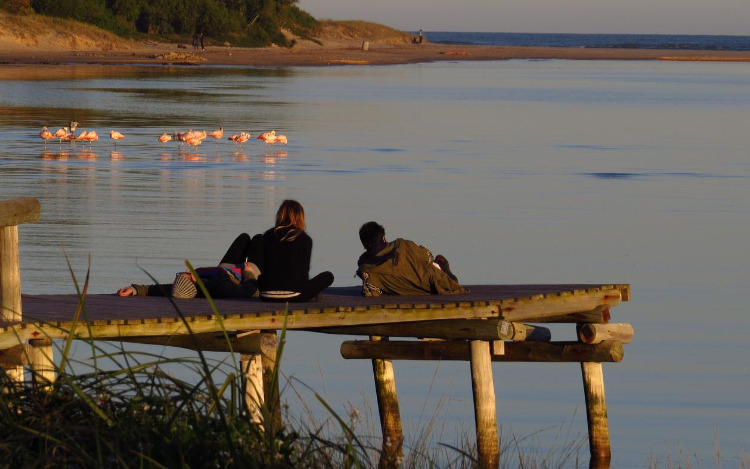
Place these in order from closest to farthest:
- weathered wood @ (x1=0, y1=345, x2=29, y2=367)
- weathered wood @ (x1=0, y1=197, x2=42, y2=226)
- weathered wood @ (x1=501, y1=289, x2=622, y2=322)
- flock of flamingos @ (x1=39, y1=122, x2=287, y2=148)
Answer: weathered wood @ (x1=0, y1=197, x2=42, y2=226) < weathered wood @ (x1=0, y1=345, x2=29, y2=367) < weathered wood @ (x1=501, y1=289, x2=622, y2=322) < flock of flamingos @ (x1=39, y1=122, x2=287, y2=148)

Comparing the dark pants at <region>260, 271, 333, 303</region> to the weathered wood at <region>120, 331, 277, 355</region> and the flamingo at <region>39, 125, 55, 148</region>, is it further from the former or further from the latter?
the flamingo at <region>39, 125, 55, 148</region>

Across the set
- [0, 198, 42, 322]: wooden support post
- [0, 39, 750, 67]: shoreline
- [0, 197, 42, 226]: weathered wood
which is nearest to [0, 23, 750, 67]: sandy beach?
[0, 39, 750, 67]: shoreline

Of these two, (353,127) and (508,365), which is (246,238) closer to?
(508,365)

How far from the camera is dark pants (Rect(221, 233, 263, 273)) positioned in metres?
10.8

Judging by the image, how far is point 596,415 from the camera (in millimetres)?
10602

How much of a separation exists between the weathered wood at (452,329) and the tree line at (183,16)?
78.5m

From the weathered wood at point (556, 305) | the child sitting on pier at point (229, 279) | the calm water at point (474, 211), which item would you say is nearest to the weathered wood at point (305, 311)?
the weathered wood at point (556, 305)

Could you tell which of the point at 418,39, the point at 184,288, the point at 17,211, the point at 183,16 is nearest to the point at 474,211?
the point at 184,288

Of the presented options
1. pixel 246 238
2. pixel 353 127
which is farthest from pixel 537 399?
pixel 353 127

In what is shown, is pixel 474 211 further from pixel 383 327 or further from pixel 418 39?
pixel 418 39

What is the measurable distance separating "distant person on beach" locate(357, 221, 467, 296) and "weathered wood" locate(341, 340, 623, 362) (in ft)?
2.56

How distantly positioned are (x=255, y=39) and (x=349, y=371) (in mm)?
101825

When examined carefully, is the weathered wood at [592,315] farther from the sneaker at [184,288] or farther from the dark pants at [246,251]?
the sneaker at [184,288]

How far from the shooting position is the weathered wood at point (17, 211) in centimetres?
772
